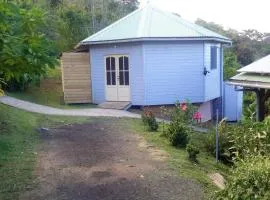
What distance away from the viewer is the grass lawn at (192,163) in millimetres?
7755

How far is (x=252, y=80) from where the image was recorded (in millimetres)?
10188

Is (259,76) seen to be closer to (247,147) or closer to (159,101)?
(247,147)

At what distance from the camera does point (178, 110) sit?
13.0 meters

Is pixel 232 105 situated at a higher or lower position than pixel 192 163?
lower

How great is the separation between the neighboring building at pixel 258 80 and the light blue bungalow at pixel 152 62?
6.62 metres

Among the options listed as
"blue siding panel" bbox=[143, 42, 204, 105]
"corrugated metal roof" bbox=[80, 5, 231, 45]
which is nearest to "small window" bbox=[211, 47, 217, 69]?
"corrugated metal roof" bbox=[80, 5, 231, 45]

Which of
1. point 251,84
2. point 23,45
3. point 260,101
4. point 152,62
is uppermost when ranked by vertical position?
point 23,45

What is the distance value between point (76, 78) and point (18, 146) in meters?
9.74

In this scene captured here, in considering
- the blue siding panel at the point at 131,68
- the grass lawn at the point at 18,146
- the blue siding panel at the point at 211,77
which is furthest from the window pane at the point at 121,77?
the grass lawn at the point at 18,146

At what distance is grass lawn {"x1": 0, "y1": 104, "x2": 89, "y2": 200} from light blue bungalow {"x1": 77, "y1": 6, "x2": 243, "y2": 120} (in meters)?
4.11

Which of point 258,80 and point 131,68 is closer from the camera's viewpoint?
point 258,80

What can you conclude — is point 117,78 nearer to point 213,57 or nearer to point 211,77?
point 211,77

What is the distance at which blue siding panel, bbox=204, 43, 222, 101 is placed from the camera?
18.6m

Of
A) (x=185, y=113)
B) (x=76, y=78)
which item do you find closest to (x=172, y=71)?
(x=76, y=78)
